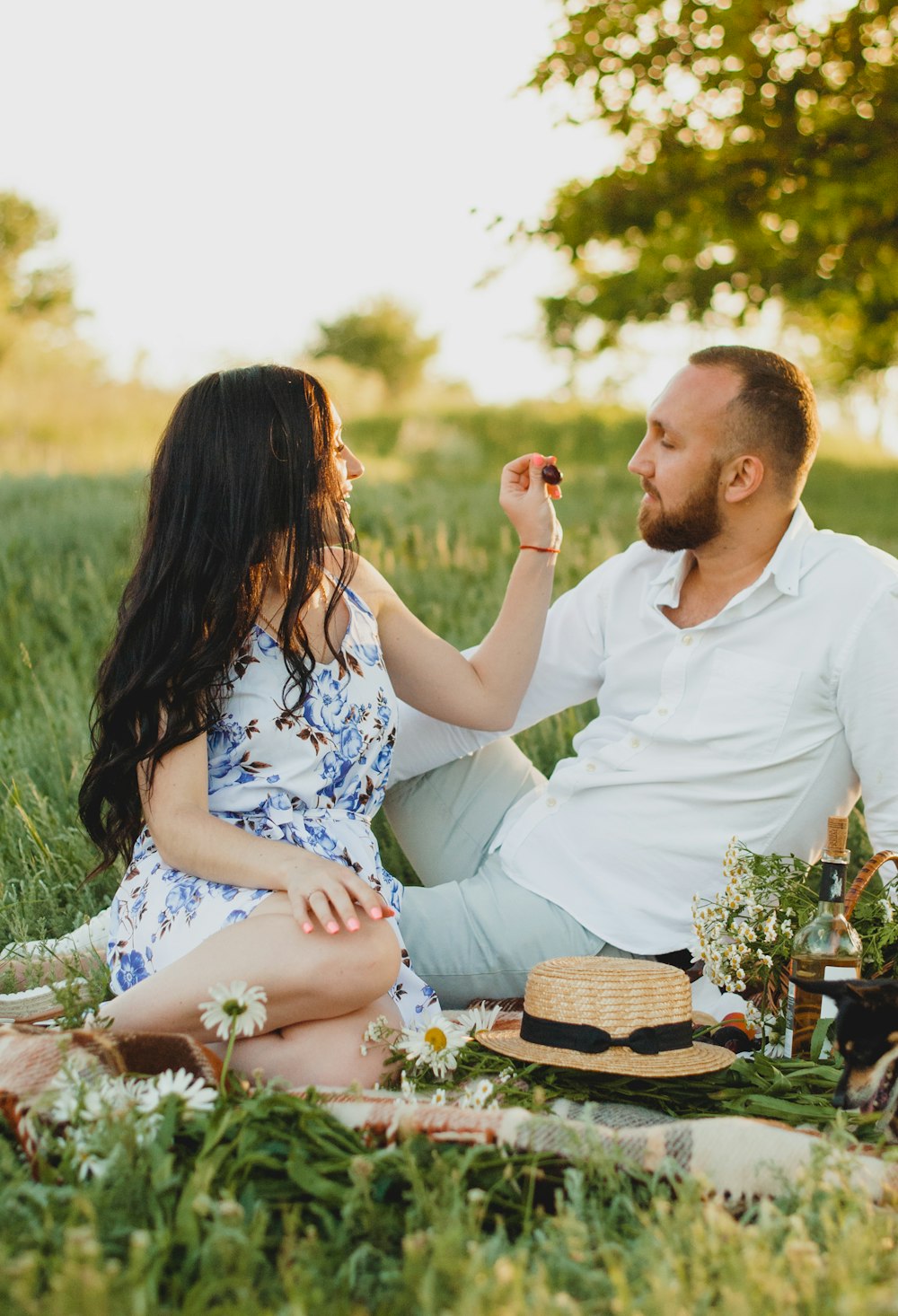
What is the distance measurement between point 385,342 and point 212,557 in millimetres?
37565

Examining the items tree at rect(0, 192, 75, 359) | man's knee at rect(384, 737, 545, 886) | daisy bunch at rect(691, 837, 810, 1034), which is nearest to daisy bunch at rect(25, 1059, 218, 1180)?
daisy bunch at rect(691, 837, 810, 1034)

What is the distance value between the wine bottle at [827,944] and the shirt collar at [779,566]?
76 cm

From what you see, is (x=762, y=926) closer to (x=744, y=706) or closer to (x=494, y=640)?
(x=744, y=706)

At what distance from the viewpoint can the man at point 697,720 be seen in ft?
11.3

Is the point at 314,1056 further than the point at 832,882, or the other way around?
the point at 832,882

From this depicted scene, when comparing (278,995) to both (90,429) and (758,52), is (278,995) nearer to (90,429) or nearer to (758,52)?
(758,52)

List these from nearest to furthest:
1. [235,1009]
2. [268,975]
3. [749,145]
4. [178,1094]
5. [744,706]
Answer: [178,1094] → [235,1009] → [268,975] → [744,706] → [749,145]

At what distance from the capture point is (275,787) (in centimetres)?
312

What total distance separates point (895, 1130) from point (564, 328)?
15948 millimetres

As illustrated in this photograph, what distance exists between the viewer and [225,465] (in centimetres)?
306

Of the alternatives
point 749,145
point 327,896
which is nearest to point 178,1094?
point 327,896

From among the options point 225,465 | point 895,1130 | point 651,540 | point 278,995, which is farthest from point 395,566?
point 895,1130

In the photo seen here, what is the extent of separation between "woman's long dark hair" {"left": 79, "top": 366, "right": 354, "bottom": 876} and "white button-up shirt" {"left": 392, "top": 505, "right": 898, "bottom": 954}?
100cm

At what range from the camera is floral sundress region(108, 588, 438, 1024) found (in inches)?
119
